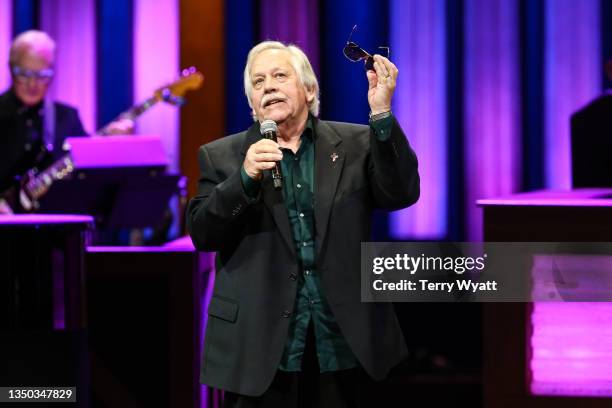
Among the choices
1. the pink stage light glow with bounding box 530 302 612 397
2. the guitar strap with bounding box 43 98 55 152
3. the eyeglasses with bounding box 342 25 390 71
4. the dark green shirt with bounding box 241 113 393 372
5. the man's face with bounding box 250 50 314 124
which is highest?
the guitar strap with bounding box 43 98 55 152

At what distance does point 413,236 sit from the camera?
17.3ft

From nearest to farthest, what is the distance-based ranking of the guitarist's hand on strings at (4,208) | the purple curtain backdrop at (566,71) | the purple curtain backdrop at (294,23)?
the guitarist's hand on strings at (4,208) → the purple curtain backdrop at (566,71) → the purple curtain backdrop at (294,23)

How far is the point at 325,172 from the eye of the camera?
2381 mm

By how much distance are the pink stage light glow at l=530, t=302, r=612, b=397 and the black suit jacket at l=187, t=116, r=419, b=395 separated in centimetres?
65

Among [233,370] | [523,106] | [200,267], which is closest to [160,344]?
[200,267]

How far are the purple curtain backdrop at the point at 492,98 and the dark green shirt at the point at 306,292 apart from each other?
9.58 ft

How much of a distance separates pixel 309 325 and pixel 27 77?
326cm

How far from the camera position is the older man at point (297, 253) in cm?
229

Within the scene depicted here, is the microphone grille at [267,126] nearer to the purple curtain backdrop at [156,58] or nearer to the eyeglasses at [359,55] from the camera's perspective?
the eyeglasses at [359,55]

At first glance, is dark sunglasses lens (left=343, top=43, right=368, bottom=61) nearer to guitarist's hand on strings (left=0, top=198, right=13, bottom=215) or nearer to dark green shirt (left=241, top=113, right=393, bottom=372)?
dark green shirt (left=241, top=113, right=393, bottom=372)

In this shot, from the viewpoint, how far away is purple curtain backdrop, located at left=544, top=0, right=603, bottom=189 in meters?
5.11

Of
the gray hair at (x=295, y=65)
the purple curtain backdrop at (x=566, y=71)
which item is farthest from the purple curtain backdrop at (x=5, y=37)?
the gray hair at (x=295, y=65)

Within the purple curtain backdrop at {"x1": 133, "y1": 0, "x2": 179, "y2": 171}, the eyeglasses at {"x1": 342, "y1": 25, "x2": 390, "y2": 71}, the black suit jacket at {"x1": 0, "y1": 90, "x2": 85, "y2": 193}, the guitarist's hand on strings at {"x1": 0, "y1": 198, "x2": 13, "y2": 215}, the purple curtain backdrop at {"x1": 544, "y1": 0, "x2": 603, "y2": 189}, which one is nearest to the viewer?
the eyeglasses at {"x1": 342, "y1": 25, "x2": 390, "y2": 71}

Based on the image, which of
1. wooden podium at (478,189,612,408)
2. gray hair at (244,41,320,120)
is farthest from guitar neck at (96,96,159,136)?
gray hair at (244,41,320,120)
